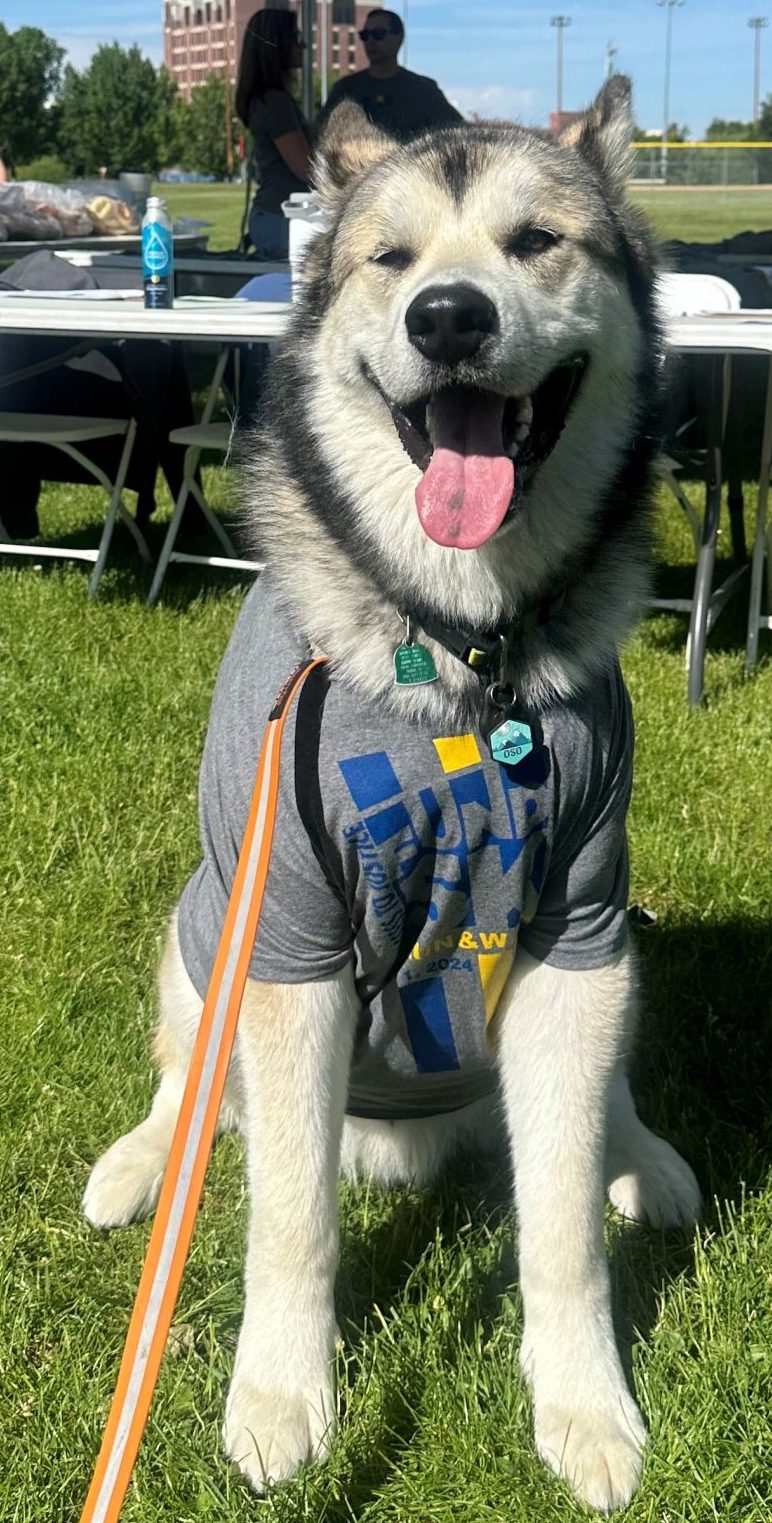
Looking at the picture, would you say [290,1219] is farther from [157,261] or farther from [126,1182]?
[157,261]

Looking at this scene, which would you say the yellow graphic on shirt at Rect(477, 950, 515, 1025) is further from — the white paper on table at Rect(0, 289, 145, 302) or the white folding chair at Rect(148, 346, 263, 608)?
the white paper on table at Rect(0, 289, 145, 302)

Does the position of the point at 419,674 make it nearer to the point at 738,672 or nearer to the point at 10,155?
the point at 738,672

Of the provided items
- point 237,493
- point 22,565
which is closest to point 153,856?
point 237,493

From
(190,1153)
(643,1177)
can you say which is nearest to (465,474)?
(190,1153)

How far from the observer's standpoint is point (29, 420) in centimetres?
588

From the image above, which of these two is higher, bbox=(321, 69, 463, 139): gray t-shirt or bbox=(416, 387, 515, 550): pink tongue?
bbox=(321, 69, 463, 139): gray t-shirt

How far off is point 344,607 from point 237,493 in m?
0.38

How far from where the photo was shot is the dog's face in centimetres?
172

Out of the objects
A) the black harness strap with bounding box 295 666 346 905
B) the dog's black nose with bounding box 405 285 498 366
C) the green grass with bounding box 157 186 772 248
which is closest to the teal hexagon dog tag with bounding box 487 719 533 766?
the black harness strap with bounding box 295 666 346 905

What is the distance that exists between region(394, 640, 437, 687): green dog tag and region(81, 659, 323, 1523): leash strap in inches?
4.4

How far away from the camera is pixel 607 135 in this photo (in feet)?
6.98

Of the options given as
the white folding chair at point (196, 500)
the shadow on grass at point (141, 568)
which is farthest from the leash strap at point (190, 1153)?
the shadow on grass at point (141, 568)

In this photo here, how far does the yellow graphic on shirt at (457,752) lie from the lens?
1.76 metres

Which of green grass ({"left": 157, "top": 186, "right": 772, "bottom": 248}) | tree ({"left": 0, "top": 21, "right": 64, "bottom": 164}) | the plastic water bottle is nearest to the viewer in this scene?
the plastic water bottle
